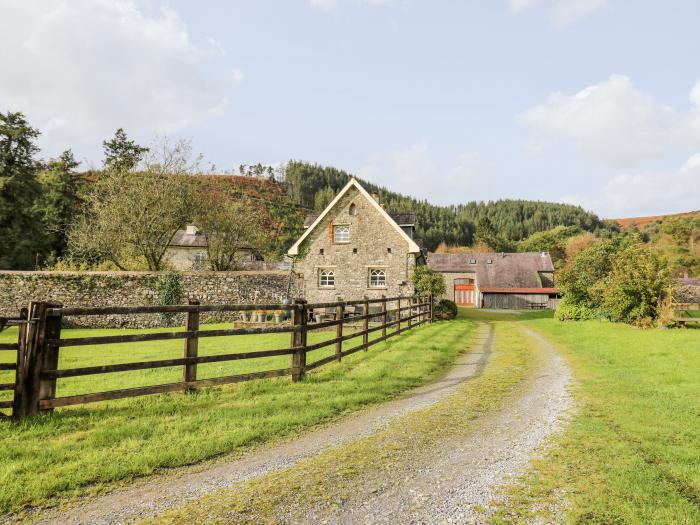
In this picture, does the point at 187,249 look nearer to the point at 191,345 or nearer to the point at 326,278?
the point at 326,278

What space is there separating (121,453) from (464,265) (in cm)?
5319

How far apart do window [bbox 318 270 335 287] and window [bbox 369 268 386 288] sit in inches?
112

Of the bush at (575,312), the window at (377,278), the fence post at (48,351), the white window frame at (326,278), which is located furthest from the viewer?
the white window frame at (326,278)

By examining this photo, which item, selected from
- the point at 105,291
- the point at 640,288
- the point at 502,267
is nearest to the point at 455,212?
the point at 502,267

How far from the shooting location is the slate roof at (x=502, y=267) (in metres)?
49.8

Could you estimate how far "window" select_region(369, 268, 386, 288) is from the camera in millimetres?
28625

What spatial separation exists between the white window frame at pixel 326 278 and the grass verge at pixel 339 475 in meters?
22.7

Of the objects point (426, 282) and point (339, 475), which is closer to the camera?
point (339, 475)

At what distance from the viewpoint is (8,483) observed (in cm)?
378

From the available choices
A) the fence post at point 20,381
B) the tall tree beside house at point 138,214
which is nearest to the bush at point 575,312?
the tall tree beside house at point 138,214

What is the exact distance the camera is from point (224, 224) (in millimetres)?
31188

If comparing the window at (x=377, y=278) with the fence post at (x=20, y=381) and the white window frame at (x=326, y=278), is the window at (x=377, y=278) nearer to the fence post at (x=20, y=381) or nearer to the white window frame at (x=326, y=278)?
the white window frame at (x=326, y=278)

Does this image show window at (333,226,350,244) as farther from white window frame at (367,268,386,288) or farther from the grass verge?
the grass verge

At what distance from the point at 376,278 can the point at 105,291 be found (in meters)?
17.9
